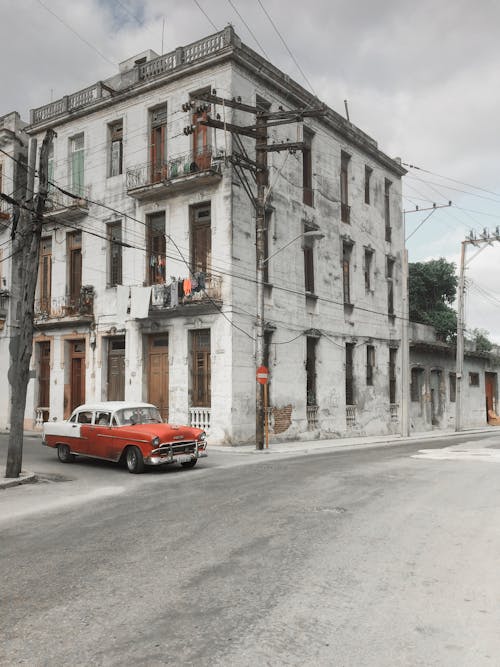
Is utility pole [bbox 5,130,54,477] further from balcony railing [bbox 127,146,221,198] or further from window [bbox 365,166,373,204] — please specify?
window [bbox 365,166,373,204]

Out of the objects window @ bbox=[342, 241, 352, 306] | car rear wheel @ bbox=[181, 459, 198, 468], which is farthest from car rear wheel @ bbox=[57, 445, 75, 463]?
window @ bbox=[342, 241, 352, 306]

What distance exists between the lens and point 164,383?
23.0 m

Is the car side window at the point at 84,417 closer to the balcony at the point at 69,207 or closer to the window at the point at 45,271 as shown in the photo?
the balcony at the point at 69,207

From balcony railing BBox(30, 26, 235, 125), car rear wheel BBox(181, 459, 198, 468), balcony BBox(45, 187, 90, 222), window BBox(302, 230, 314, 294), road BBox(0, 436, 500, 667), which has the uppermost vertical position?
balcony railing BBox(30, 26, 235, 125)

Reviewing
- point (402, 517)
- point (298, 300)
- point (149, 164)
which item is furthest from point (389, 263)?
point (402, 517)

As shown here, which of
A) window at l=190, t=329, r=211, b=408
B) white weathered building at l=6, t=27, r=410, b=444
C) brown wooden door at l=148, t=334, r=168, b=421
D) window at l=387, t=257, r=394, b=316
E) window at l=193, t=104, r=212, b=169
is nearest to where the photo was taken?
white weathered building at l=6, t=27, r=410, b=444

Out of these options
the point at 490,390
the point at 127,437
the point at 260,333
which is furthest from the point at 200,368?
the point at 490,390

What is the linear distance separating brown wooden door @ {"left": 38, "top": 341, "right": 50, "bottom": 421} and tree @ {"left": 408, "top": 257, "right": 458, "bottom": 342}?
2451cm

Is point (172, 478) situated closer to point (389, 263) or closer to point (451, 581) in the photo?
point (451, 581)

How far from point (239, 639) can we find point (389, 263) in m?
30.2

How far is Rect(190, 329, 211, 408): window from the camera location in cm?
2178

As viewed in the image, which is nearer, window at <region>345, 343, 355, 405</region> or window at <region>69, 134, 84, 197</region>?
window at <region>69, 134, 84, 197</region>

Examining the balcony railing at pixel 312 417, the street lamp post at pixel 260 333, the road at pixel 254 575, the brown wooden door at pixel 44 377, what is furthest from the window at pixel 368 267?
the road at pixel 254 575

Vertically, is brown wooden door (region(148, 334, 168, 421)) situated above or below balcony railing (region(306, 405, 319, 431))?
above
